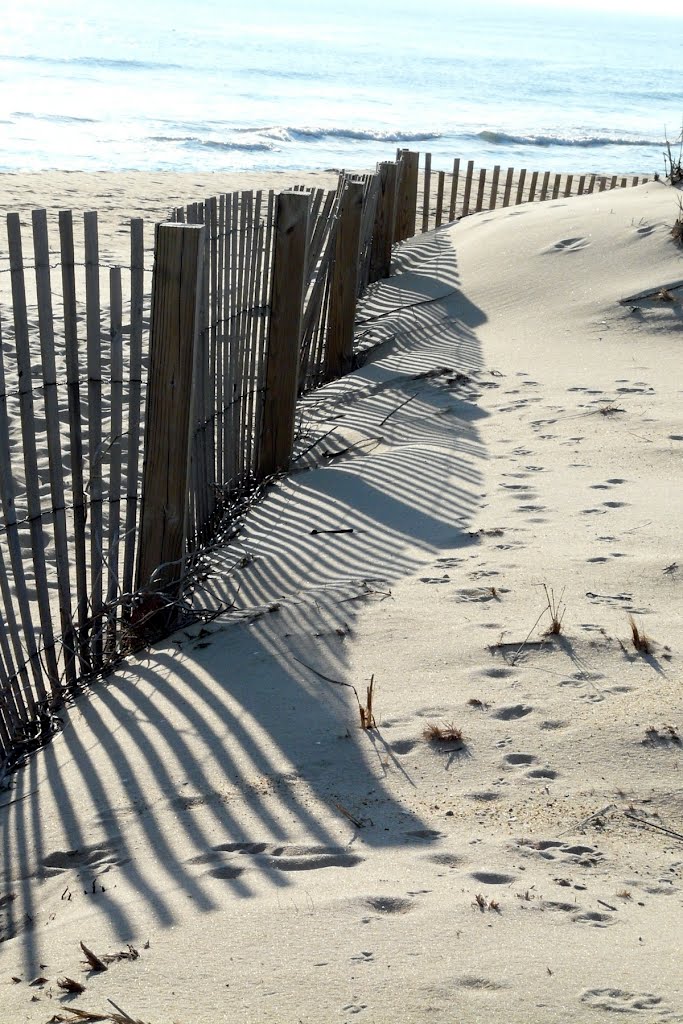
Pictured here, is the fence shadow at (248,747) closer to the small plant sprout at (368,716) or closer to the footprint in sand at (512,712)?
the small plant sprout at (368,716)

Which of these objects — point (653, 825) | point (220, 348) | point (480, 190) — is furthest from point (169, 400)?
point (480, 190)

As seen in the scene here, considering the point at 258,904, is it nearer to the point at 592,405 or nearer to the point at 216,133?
the point at 592,405

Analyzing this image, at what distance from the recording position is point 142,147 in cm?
2573

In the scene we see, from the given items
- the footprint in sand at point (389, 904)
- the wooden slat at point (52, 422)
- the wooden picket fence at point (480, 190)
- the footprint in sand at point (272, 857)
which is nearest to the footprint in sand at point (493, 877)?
the footprint in sand at point (389, 904)

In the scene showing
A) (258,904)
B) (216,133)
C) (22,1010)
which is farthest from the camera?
(216,133)

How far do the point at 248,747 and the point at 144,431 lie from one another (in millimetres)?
1450

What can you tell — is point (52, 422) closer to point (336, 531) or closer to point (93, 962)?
point (336, 531)

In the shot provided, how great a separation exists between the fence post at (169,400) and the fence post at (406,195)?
7125 millimetres

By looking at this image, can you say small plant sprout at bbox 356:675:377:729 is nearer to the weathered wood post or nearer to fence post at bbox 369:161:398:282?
the weathered wood post

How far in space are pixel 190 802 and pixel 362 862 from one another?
526 millimetres

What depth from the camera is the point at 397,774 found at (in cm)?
245

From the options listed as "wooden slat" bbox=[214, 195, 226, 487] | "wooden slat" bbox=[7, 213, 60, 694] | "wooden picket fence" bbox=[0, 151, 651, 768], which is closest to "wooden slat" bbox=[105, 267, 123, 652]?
"wooden picket fence" bbox=[0, 151, 651, 768]

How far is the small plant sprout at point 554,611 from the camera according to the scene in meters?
2.93

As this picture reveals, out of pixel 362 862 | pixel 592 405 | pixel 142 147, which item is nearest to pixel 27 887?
pixel 362 862
